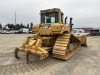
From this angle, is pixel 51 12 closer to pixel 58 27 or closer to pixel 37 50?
pixel 58 27

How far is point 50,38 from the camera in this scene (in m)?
8.52

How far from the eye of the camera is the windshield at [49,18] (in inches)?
344

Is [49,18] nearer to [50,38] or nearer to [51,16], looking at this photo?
[51,16]

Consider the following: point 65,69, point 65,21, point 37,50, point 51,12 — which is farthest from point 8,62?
point 65,21

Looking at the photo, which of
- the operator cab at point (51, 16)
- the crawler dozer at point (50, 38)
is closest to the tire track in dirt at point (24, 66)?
the crawler dozer at point (50, 38)

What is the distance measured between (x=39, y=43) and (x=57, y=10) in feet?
6.88

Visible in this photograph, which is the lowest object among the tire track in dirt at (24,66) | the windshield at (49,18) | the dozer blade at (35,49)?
the tire track in dirt at (24,66)

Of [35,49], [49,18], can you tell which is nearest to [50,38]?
[49,18]

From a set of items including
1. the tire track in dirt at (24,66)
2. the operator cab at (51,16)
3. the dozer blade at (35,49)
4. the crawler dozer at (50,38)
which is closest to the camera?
the tire track in dirt at (24,66)

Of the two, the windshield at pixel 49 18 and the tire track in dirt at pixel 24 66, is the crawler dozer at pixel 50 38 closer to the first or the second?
the windshield at pixel 49 18

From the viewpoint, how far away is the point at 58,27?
7949mm

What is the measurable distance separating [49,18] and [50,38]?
113cm

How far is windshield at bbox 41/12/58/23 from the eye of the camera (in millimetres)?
8750

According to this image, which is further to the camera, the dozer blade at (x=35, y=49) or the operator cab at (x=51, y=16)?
the operator cab at (x=51, y=16)
